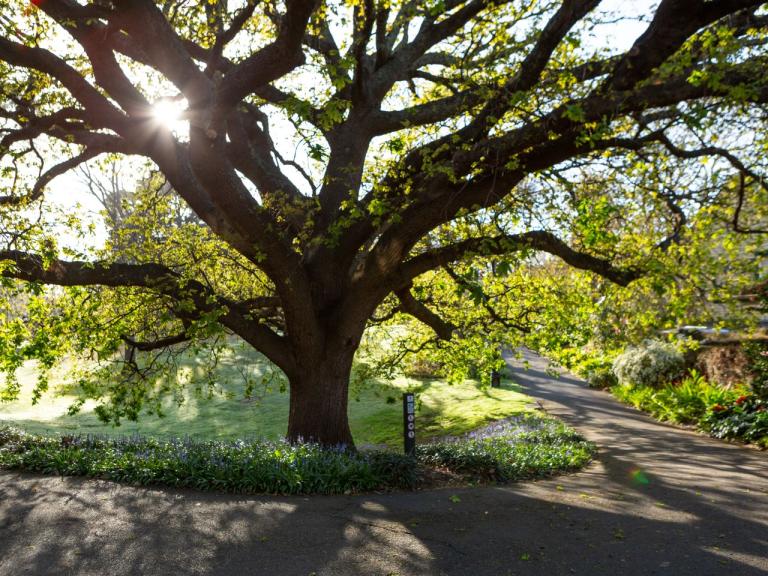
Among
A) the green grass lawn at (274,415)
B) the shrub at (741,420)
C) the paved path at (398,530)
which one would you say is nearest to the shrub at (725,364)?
the shrub at (741,420)

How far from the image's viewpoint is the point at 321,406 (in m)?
9.44

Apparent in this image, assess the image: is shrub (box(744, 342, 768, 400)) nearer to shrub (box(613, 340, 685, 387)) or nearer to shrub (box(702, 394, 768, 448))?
shrub (box(702, 394, 768, 448))

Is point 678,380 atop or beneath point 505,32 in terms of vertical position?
beneath

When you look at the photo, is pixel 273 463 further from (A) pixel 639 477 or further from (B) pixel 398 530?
(A) pixel 639 477

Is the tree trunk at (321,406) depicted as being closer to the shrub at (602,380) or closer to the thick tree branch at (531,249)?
the thick tree branch at (531,249)

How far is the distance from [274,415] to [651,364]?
14.6 metres

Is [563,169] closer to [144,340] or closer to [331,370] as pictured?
[331,370]

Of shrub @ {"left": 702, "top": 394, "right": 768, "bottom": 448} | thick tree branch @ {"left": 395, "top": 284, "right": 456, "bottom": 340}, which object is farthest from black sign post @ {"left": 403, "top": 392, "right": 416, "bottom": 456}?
shrub @ {"left": 702, "top": 394, "right": 768, "bottom": 448}

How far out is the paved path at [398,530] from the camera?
16.0ft

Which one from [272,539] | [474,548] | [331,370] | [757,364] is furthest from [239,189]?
[757,364]

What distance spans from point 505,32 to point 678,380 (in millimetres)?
15340

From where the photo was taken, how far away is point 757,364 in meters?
12.9

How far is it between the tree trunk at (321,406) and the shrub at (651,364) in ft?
49.1

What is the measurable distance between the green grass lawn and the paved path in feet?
29.2
